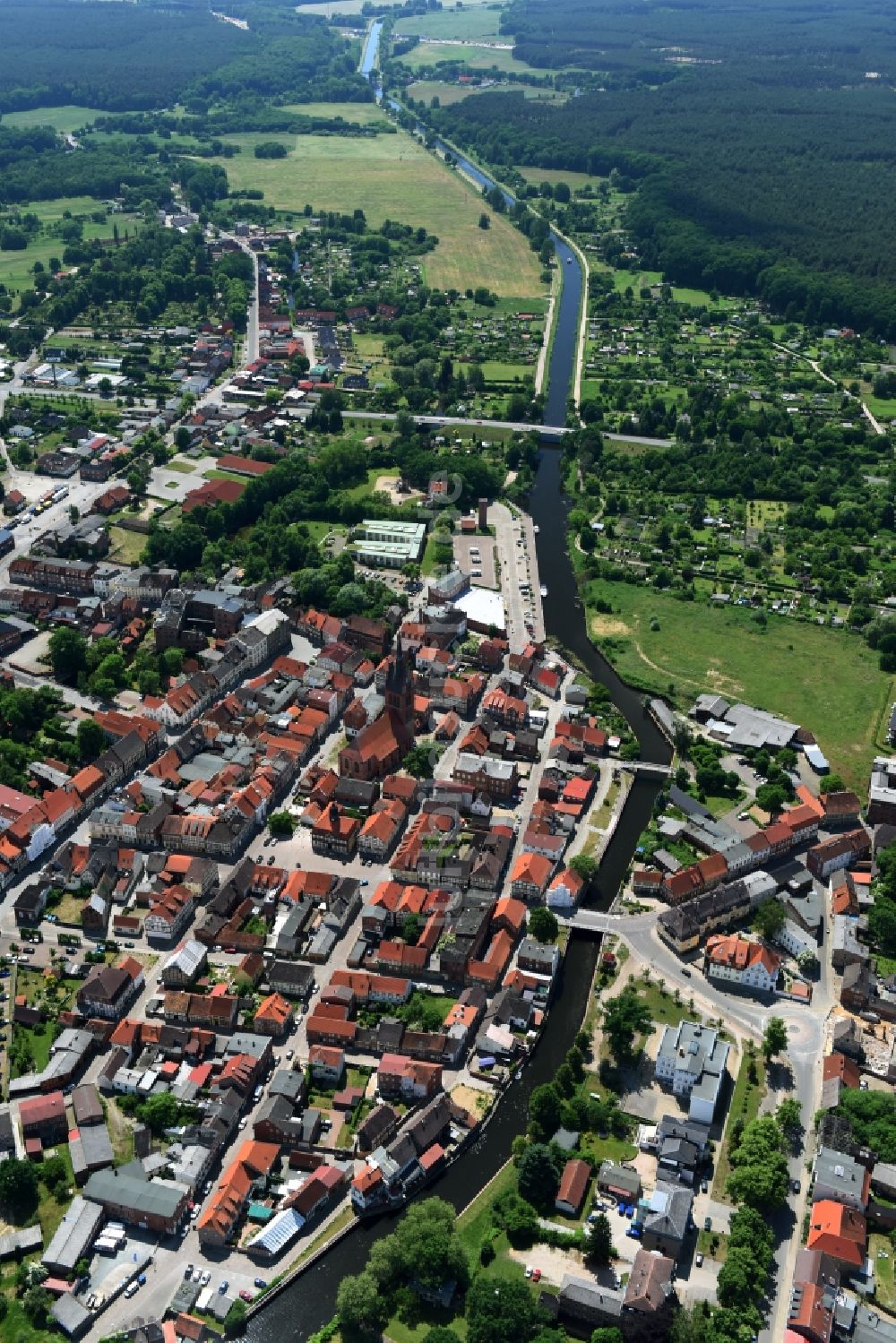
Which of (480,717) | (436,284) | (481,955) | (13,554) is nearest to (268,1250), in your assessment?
Result: (481,955)

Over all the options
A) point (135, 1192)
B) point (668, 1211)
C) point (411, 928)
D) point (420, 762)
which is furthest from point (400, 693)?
point (668, 1211)

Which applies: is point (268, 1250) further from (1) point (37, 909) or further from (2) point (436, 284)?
(2) point (436, 284)

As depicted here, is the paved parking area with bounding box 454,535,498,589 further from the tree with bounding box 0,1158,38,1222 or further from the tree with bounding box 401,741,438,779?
the tree with bounding box 0,1158,38,1222

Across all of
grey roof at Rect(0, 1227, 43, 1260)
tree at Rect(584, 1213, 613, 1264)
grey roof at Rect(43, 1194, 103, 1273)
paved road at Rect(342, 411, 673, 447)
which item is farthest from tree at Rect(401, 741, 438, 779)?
paved road at Rect(342, 411, 673, 447)

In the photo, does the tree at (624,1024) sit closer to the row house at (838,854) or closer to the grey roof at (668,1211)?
the grey roof at (668,1211)

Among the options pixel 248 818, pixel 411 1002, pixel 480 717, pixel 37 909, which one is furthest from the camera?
pixel 480 717

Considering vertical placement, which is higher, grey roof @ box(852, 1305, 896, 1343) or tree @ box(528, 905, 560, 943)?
tree @ box(528, 905, 560, 943)

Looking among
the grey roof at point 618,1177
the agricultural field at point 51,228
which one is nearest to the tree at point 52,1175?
the grey roof at point 618,1177
